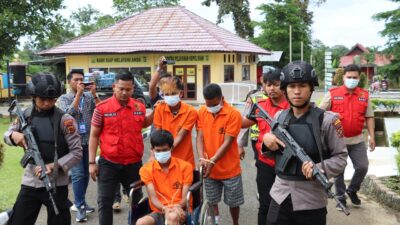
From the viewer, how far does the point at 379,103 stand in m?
14.5

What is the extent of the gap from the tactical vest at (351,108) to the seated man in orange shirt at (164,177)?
2401 mm

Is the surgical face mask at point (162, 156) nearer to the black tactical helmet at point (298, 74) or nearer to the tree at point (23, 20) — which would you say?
the black tactical helmet at point (298, 74)

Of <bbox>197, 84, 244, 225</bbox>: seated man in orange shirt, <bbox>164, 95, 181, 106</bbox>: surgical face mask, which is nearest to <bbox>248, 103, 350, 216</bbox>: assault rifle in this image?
<bbox>197, 84, 244, 225</bbox>: seated man in orange shirt

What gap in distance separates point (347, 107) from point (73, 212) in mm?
3683

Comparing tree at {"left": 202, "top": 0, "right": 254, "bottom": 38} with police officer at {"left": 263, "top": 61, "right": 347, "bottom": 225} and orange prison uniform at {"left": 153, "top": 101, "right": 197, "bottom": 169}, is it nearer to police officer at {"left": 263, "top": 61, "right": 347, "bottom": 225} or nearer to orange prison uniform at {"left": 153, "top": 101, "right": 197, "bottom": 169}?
orange prison uniform at {"left": 153, "top": 101, "right": 197, "bottom": 169}

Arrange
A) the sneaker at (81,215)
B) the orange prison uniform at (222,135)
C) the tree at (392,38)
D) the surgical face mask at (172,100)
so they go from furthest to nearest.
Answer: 1. the tree at (392,38)
2. the sneaker at (81,215)
3. the orange prison uniform at (222,135)
4. the surgical face mask at (172,100)

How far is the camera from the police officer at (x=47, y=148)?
3643 mm

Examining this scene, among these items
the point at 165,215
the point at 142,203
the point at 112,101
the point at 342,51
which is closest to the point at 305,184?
the point at 165,215

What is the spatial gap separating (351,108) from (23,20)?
51.0ft

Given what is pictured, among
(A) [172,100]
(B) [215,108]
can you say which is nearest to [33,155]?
(A) [172,100]

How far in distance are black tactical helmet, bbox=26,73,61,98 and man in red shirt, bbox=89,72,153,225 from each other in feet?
2.79

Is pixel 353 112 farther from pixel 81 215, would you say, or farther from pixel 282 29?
pixel 282 29

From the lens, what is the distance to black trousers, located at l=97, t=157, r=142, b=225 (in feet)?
14.5

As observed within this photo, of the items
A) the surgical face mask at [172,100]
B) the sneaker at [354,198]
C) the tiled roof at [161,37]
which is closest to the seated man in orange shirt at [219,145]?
the surgical face mask at [172,100]
